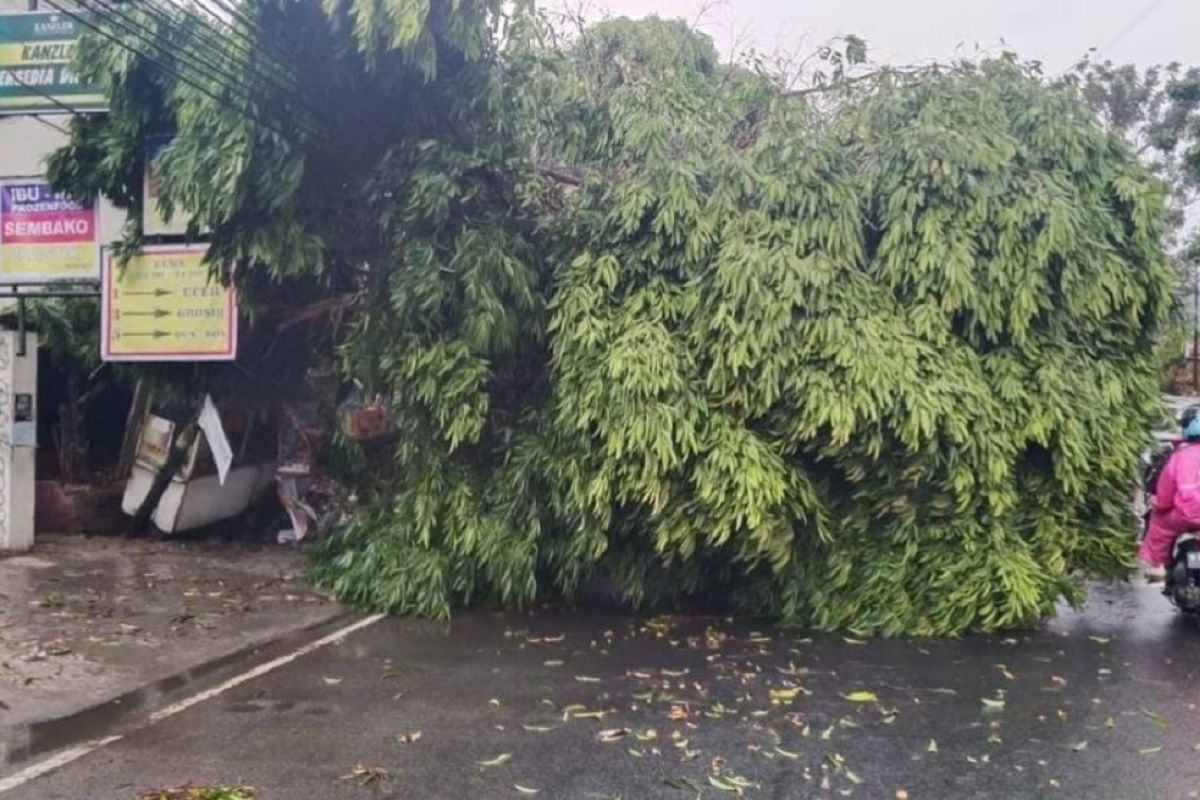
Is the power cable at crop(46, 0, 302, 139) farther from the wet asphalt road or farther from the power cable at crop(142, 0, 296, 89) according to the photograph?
the wet asphalt road

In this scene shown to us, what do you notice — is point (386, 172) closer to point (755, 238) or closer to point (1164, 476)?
point (755, 238)

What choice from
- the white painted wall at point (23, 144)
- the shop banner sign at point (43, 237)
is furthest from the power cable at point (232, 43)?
the white painted wall at point (23, 144)

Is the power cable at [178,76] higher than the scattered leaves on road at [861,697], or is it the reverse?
the power cable at [178,76]

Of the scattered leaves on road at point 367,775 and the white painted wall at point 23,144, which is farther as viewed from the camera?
the white painted wall at point 23,144

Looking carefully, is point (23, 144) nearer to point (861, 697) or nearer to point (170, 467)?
point (170, 467)

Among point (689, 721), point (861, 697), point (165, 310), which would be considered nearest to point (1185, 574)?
point (861, 697)

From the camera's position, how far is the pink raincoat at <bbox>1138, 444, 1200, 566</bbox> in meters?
9.13

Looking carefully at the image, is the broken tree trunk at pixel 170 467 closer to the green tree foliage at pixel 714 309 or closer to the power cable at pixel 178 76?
the green tree foliage at pixel 714 309

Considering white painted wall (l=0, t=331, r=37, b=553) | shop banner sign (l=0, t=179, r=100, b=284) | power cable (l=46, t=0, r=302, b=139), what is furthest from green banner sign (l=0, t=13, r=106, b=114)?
white painted wall (l=0, t=331, r=37, b=553)

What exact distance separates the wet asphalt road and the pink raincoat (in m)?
0.63

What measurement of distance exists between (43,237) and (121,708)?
7310mm

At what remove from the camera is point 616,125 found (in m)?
9.75

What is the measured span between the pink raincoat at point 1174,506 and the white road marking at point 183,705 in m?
6.02

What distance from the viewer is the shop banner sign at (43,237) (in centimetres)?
1278
